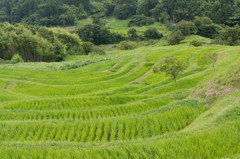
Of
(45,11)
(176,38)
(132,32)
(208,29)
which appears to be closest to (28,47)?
(176,38)

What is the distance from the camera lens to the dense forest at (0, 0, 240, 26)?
122 meters

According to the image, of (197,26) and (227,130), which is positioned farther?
(197,26)

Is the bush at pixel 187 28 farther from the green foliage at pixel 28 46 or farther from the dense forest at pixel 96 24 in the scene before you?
the green foliage at pixel 28 46

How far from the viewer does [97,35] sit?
12000 centimetres

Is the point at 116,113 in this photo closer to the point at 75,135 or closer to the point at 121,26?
the point at 75,135

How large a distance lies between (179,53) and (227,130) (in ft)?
163

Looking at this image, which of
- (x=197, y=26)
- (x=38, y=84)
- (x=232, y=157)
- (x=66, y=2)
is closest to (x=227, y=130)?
(x=232, y=157)

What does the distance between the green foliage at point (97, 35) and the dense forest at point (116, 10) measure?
44.1 m

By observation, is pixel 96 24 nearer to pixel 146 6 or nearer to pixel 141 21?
pixel 141 21

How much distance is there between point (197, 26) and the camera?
103938mm

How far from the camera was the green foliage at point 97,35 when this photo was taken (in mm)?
119613

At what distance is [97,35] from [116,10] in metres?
64.6

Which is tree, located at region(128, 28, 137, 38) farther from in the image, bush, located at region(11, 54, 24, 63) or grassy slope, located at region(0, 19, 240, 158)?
grassy slope, located at region(0, 19, 240, 158)

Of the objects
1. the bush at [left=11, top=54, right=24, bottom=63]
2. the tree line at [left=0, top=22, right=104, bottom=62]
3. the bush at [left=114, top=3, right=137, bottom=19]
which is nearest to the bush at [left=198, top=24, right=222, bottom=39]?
the tree line at [left=0, top=22, right=104, bottom=62]
